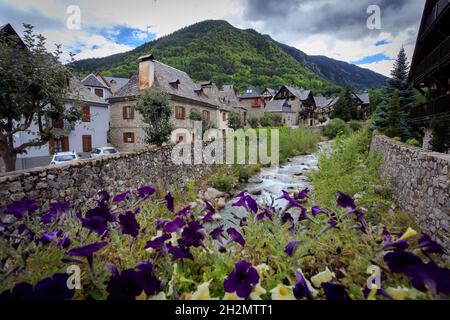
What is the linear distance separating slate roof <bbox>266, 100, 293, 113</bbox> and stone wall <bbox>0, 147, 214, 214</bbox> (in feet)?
120

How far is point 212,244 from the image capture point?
5.85 ft

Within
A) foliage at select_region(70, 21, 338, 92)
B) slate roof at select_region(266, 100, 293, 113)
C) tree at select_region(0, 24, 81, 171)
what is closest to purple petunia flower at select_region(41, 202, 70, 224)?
tree at select_region(0, 24, 81, 171)

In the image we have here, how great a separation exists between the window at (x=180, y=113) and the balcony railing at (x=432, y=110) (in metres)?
16.2

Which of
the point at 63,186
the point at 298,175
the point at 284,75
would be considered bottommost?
the point at 298,175

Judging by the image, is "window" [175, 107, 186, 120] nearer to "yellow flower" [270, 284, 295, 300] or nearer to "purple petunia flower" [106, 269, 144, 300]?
"purple petunia flower" [106, 269, 144, 300]

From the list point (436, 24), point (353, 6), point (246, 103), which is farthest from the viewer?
point (246, 103)

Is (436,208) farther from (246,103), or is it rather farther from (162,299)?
(246,103)

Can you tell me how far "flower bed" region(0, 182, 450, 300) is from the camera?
1186mm

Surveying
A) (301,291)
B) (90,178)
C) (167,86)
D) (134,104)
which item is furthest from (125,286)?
(167,86)

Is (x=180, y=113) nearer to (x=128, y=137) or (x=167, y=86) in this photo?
(x=167, y=86)

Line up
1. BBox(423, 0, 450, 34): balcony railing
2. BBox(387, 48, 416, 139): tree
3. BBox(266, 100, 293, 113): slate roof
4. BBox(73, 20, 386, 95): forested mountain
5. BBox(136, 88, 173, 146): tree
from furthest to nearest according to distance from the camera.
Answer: BBox(73, 20, 386, 95): forested mountain
BBox(266, 100, 293, 113): slate roof
BBox(387, 48, 416, 139): tree
BBox(136, 88, 173, 146): tree
BBox(423, 0, 450, 34): balcony railing

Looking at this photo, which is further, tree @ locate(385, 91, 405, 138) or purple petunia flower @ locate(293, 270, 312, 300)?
tree @ locate(385, 91, 405, 138)
